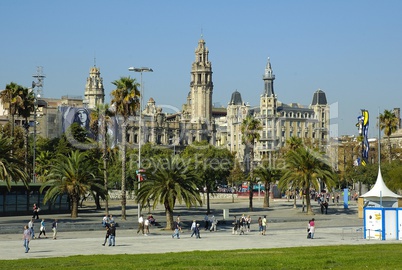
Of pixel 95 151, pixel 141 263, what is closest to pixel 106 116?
pixel 95 151

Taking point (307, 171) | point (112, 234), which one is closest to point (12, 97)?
point (307, 171)

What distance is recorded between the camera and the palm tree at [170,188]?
173 feet

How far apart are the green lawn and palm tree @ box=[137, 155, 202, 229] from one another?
17625mm

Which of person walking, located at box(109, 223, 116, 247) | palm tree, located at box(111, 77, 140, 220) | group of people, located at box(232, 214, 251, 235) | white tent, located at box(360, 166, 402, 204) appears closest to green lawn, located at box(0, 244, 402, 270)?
person walking, located at box(109, 223, 116, 247)

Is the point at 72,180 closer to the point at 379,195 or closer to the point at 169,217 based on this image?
the point at 169,217

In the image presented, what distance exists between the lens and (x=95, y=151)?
303ft

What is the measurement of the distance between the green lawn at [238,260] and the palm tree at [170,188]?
17.6m

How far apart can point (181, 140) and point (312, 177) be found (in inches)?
4591

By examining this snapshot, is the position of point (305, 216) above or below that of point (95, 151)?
below

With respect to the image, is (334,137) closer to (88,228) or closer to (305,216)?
(305,216)

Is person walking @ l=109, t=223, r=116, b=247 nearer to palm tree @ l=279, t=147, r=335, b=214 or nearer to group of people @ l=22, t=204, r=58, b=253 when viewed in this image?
group of people @ l=22, t=204, r=58, b=253

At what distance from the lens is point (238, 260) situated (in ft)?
99.4

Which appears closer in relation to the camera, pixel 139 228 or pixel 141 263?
pixel 141 263

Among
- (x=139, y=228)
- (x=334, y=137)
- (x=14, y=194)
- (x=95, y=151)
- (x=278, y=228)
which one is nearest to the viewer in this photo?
(x=139, y=228)
